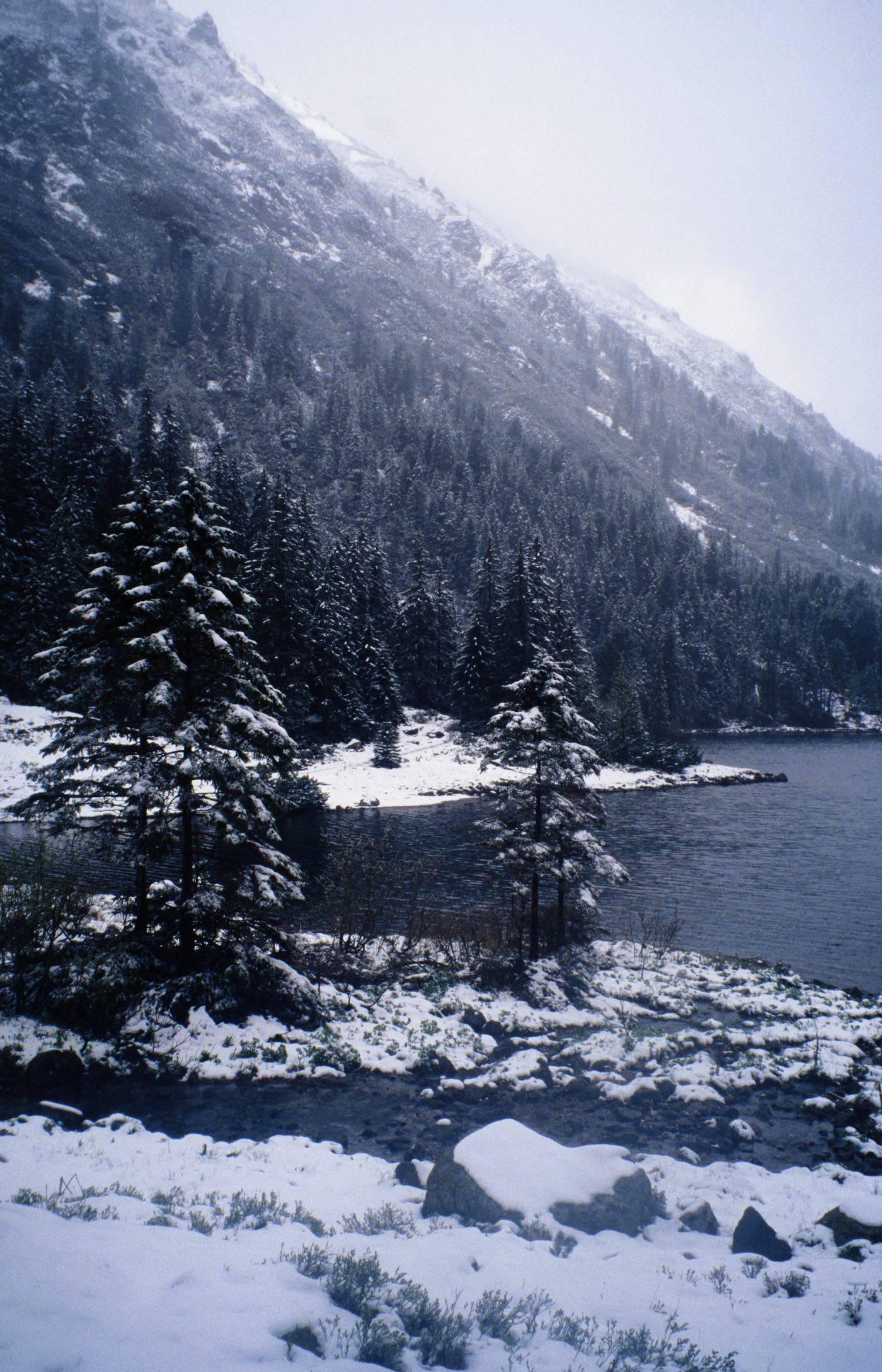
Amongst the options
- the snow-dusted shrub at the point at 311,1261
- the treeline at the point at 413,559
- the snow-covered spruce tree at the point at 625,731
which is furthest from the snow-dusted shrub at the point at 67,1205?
the snow-covered spruce tree at the point at 625,731

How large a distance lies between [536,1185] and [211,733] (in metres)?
9.79

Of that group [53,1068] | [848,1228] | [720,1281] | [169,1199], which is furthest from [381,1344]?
[53,1068]

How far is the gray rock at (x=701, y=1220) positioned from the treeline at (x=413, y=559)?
1481cm

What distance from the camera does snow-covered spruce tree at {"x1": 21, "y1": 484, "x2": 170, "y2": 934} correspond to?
1299 centimetres

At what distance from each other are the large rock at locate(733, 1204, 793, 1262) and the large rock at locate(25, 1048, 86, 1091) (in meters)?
10.1

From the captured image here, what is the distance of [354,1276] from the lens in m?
5.73

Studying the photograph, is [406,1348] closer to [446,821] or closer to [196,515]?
[196,515]

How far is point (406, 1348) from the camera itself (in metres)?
5.02

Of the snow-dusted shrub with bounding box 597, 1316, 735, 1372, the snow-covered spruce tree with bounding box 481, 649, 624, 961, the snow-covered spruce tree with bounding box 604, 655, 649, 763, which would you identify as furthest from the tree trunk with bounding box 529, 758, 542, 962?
the snow-covered spruce tree with bounding box 604, 655, 649, 763

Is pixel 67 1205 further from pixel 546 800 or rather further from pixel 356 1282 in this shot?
pixel 546 800

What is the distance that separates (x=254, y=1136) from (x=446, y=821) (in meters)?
31.1

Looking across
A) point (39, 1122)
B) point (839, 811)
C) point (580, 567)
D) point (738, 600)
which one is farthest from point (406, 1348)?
point (738, 600)

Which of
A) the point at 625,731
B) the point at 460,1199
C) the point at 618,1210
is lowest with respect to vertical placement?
the point at 618,1210

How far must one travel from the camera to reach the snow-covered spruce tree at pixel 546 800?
18.4m
